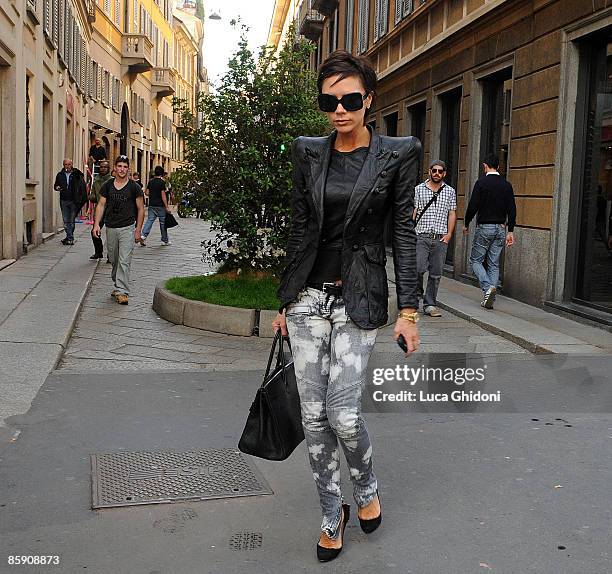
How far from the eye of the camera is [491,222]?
10.9m

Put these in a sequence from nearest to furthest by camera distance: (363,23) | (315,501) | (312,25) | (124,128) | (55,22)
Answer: (315,501)
(55,22)
(363,23)
(312,25)
(124,128)

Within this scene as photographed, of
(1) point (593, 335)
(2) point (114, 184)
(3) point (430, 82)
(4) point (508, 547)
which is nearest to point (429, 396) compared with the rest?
(4) point (508, 547)

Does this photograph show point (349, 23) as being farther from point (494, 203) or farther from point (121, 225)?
point (121, 225)

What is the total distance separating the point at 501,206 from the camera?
10797mm

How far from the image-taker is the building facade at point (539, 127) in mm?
10344

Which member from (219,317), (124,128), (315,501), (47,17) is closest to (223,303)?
(219,317)

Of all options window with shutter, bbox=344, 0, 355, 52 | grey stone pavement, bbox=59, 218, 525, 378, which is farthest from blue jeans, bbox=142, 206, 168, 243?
window with shutter, bbox=344, 0, 355, 52

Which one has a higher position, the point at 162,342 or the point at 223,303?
the point at 223,303

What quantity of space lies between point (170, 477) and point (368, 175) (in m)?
1.88

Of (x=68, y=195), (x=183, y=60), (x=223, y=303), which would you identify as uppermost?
(x=183, y=60)

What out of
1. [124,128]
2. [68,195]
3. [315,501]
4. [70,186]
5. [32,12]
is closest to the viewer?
[315,501]

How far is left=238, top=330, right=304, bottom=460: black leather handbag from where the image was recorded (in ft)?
11.6

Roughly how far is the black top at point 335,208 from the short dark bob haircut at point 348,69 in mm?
263

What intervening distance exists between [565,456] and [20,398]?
11.2 feet
